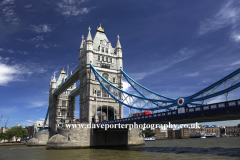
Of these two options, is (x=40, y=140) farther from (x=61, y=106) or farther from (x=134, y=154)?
(x=134, y=154)

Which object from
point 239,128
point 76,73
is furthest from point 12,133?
point 239,128

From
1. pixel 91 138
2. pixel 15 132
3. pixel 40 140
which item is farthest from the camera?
pixel 15 132

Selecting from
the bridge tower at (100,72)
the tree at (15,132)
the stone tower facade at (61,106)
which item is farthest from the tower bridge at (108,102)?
the tree at (15,132)

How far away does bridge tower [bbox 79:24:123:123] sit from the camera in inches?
1928

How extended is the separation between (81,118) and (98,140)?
37.1 feet

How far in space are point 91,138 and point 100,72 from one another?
17.6 meters

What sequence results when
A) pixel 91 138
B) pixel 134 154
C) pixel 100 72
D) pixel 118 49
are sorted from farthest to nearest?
pixel 118 49 < pixel 100 72 < pixel 91 138 < pixel 134 154

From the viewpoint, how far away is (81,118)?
5119 cm

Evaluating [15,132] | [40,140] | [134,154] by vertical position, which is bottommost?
[15,132]

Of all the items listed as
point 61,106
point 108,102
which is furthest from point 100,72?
point 61,106

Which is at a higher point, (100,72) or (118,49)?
(118,49)

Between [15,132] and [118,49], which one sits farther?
[15,132]

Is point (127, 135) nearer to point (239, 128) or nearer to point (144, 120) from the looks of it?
point (144, 120)

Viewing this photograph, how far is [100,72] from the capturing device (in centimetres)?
5197
